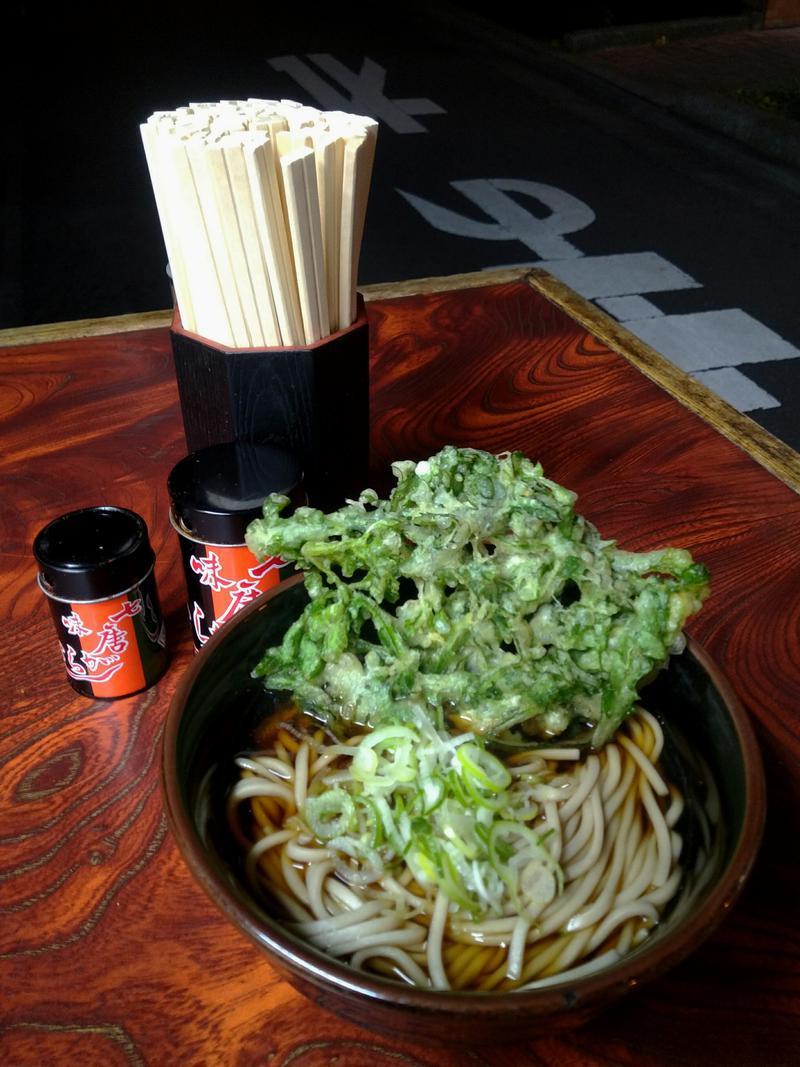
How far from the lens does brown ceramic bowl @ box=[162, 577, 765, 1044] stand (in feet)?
1.84

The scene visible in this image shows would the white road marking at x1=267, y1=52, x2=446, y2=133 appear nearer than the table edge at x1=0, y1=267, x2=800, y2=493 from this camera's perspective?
No

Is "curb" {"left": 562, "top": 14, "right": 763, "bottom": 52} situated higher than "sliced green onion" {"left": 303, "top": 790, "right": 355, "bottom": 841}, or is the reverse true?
"sliced green onion" {"left": 303, "top": 790, "right": 355, "bottom": 841}

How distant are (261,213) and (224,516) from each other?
0.31 m

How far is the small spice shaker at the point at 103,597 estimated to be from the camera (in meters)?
0.93

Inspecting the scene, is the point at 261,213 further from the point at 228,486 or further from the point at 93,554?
the point at 93,554

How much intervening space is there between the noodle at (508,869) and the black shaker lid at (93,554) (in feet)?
0.74

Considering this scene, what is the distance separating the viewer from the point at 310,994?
60 centimetres

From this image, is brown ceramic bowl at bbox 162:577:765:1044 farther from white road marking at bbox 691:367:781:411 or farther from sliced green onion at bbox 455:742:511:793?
white road marking at bbox 691:367:781:411

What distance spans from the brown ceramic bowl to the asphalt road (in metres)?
2.41

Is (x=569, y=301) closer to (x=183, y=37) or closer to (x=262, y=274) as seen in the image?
(x=262, y=274)

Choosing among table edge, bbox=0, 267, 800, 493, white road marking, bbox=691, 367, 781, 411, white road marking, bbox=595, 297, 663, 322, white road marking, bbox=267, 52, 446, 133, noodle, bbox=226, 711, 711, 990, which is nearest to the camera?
noodle, bbox=226, 711, 711, 990

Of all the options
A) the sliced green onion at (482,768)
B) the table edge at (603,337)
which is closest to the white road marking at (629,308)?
the table edge at (603,337)

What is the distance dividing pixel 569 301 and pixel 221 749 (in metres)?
1.29

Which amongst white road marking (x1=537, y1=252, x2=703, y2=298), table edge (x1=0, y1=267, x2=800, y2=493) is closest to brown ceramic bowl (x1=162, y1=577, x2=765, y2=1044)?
table edge (x1=0, y1=267, x2=800, y2=493)
